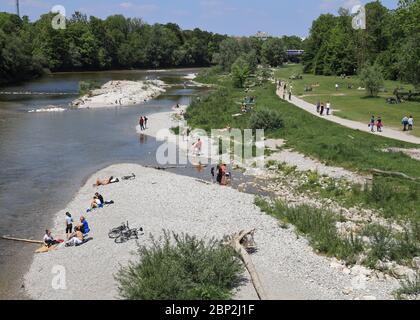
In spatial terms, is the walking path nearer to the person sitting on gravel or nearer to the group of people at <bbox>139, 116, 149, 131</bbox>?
the group of people at <bbox>139, 116, 149, 131</bbox>

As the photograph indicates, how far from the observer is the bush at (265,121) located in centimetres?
4903

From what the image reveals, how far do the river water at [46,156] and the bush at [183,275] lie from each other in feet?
15.9

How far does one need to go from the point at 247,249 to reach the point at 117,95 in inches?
2816

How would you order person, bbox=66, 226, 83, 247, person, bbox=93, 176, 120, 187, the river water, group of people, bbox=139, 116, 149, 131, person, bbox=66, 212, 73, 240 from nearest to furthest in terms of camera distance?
1. person, bbox=66, 226, 83, 247
2. person, bbox=66, 212, 73, 240
3. the river water
4. person, bbox=93, 176, 120, 187
5. group of people, bbox=139, 116, 149, 131

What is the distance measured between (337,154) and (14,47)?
100723 mm

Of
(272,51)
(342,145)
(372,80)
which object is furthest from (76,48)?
(342,145)

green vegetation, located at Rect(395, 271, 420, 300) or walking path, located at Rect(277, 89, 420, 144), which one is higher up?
walking path, located at Rect(277, 89, 420, 144)

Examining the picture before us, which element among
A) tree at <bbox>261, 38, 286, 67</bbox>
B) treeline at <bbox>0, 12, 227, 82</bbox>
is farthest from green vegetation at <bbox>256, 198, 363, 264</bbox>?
tree at <bbox>261, 38, 286, 67</bbox>

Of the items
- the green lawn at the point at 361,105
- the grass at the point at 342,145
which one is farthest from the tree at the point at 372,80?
the grass at the point at 342,145

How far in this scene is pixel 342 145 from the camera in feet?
124

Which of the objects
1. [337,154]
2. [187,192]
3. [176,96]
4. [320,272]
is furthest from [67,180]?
[176,96]

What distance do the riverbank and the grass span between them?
20.2 m

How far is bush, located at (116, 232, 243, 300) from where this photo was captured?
54.7 feet
